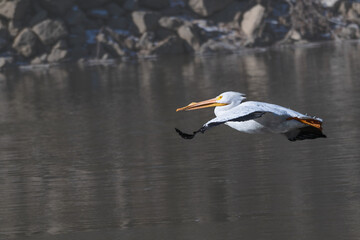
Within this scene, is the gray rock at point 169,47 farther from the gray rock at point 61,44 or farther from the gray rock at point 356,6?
the gray rock at point 356,6

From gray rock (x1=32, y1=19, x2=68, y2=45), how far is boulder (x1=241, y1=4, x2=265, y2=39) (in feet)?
32.6

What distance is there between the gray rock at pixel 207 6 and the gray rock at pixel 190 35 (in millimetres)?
2278

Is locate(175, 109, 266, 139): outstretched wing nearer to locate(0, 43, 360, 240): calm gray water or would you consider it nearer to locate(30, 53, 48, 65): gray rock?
locate(0, 43, 360, 240): calm gray water

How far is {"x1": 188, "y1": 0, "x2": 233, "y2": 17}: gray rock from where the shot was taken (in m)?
49.5

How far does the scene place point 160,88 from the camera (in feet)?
99.5

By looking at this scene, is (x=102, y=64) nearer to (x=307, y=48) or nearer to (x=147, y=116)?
(x=307, y=48)

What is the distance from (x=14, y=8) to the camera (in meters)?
47.0

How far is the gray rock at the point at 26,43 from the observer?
152 ft

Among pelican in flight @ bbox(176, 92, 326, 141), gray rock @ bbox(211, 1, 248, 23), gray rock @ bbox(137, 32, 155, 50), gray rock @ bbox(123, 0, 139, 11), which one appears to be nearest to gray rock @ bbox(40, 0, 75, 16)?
gray rock @ bbox(123, 0, 139, 11)

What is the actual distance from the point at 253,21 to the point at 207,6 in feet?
10.4

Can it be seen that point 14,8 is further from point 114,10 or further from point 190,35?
point 190,35

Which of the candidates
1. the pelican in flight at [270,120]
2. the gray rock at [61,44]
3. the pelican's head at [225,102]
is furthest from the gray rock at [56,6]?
the pelican in flight at [270,120]

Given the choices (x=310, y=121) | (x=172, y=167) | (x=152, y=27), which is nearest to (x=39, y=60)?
(x=152, y=27)

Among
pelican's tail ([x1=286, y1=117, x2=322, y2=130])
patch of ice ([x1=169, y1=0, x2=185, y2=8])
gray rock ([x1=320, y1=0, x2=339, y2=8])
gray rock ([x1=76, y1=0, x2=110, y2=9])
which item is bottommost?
pelican's tail ([x1=286, y1=117, x2=322, y2=130])
